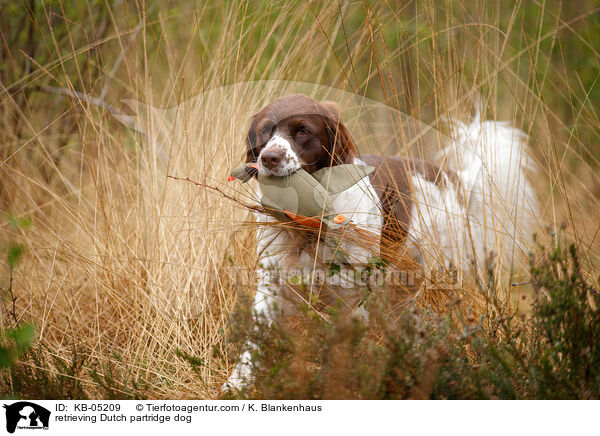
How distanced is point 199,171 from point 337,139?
0.70m

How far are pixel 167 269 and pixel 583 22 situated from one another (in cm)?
242

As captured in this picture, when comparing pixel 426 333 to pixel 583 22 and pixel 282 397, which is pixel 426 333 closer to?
pixel 282 397

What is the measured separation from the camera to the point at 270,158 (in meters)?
1.97

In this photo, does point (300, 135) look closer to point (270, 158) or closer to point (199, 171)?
point (270, 158)

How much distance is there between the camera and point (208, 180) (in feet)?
8.25

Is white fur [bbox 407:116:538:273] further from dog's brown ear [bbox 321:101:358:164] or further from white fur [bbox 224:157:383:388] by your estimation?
dog's brown ear [bbox 321:101:358:164]

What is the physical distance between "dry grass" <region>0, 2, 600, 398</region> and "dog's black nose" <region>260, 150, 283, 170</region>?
11.9 inches
